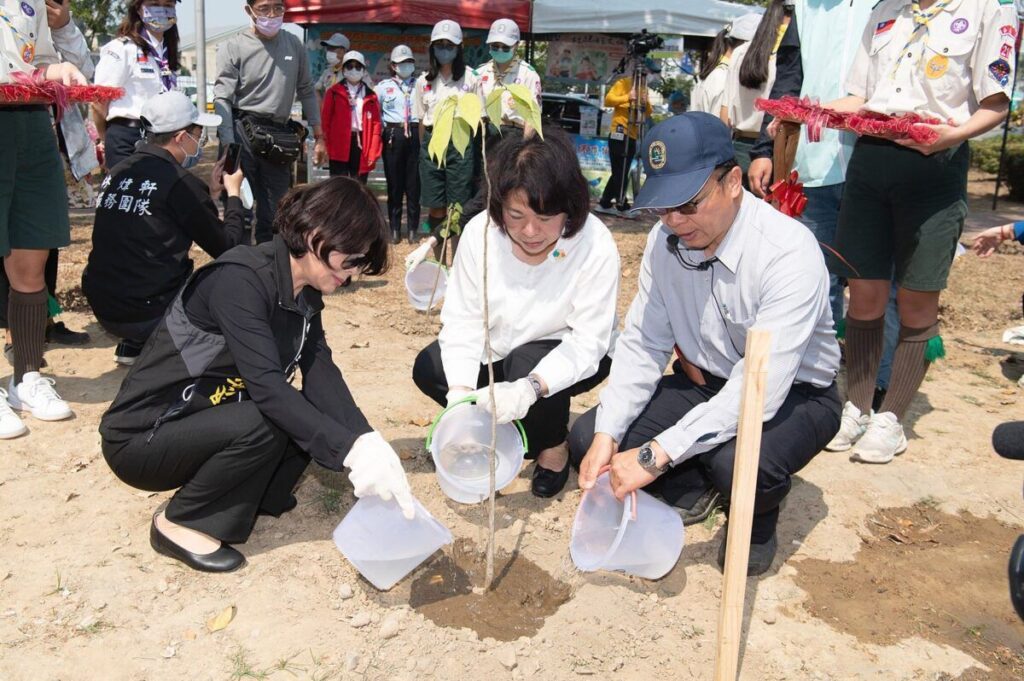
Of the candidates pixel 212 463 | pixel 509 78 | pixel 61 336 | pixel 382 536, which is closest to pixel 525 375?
pixel 382 536

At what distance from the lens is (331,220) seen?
231 centimetres

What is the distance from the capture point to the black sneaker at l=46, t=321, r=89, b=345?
14.4ft

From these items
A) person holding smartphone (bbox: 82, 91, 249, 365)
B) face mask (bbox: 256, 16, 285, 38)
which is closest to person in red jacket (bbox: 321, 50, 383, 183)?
face mask (bbox: 256, 16, 285, 38)

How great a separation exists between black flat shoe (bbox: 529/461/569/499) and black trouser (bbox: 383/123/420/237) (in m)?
5.01

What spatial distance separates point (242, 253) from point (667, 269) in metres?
1.27

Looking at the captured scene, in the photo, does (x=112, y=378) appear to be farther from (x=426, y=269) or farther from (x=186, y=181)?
(x=426, y=269)

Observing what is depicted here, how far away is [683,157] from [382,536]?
1.29 metres

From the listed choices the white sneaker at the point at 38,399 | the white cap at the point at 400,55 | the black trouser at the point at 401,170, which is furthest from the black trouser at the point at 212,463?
the white cap at the point at 400,55

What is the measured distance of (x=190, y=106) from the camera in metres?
3.56

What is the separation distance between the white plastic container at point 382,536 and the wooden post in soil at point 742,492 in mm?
755

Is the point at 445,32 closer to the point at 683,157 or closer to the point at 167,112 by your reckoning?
the point at 167,112

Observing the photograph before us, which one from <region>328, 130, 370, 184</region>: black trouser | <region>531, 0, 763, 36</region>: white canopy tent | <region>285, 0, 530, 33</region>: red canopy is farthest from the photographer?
<region>531, 0, 763, 36</region>: white canopy tent

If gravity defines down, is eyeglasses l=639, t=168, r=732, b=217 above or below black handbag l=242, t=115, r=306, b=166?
above

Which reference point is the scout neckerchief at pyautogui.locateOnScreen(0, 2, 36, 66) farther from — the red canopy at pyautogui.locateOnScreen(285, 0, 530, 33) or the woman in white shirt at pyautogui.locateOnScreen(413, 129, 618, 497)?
the red canopy at pyautogui.locateOnScreen(285, 0, 530, 33)
